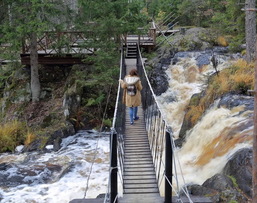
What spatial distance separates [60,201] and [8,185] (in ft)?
5.95

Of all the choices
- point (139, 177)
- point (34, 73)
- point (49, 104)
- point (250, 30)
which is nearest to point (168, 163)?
point (139, 177)

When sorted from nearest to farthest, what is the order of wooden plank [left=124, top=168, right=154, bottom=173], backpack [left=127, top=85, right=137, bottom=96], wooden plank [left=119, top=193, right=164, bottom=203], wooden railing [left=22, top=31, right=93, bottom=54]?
wooden plank [left=119, top=193, right=164, bottom=203] → wooden plank [left=124, top=168, right=154, bottom=173] → backpack [left=127, top=85, right=137, bottom=96] → wooden railing [left=22, top=31, right=93, bottom=54]

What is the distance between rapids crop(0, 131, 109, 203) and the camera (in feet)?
25.1

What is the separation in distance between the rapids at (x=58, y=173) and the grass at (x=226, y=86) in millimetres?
3038

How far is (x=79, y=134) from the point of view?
12.0 meters

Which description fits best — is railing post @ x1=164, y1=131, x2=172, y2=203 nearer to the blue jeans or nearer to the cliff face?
the blue jeans

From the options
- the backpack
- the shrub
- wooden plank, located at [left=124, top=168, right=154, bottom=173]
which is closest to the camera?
wooden plank, located at [left=124, top=168, right=154, bottom=173]

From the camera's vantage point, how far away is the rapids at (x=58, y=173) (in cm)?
764

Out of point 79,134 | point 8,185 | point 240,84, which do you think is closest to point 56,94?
point 79,134

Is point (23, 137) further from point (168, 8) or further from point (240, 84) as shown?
point (168, 8)

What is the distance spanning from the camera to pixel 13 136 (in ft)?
35.9

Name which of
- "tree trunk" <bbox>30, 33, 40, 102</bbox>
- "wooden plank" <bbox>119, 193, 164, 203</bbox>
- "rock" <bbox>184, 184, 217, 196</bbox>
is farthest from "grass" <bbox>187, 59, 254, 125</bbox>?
"tree trunk" <bbox>30, 33, 40, 102</bbox>

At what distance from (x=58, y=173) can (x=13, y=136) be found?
305 cm

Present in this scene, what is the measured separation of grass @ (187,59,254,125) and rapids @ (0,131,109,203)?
3038mm
